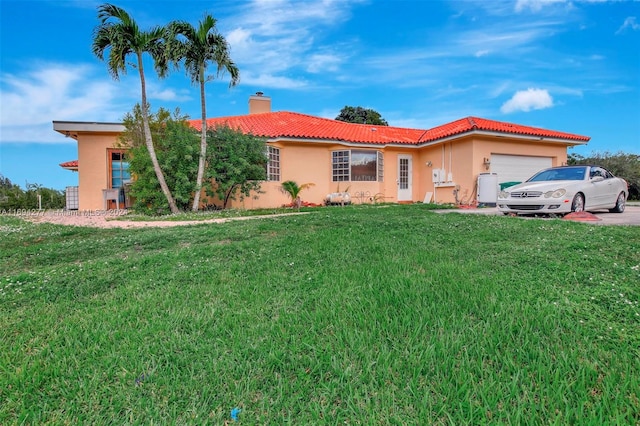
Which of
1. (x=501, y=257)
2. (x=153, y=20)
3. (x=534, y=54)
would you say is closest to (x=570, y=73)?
(x=534, y=54)

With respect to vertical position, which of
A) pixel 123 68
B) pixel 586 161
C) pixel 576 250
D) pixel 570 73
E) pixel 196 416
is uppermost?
pixel 570 73

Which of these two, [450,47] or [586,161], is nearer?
[450,47]

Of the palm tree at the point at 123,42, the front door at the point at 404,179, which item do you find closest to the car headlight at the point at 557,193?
the front door at the point at 404,179

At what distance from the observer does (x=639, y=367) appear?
1.83 m

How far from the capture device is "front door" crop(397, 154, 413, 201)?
1702cm

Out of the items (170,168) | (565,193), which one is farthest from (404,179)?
(170,168)

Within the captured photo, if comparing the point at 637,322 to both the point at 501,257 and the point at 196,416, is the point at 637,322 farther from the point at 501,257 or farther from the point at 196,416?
the point at 196,416

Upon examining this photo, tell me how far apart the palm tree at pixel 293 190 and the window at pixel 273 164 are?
597 mm

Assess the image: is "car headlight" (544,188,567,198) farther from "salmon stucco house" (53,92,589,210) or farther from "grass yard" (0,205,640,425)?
"salmon stucco house" (53,92,589,210)

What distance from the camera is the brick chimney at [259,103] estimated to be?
20.0 meters

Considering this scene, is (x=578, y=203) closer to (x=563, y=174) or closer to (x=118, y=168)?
(x=563, y=174)

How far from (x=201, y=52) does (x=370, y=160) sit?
8854mm

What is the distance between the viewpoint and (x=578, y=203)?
28.0ft

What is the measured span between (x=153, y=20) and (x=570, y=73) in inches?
643
